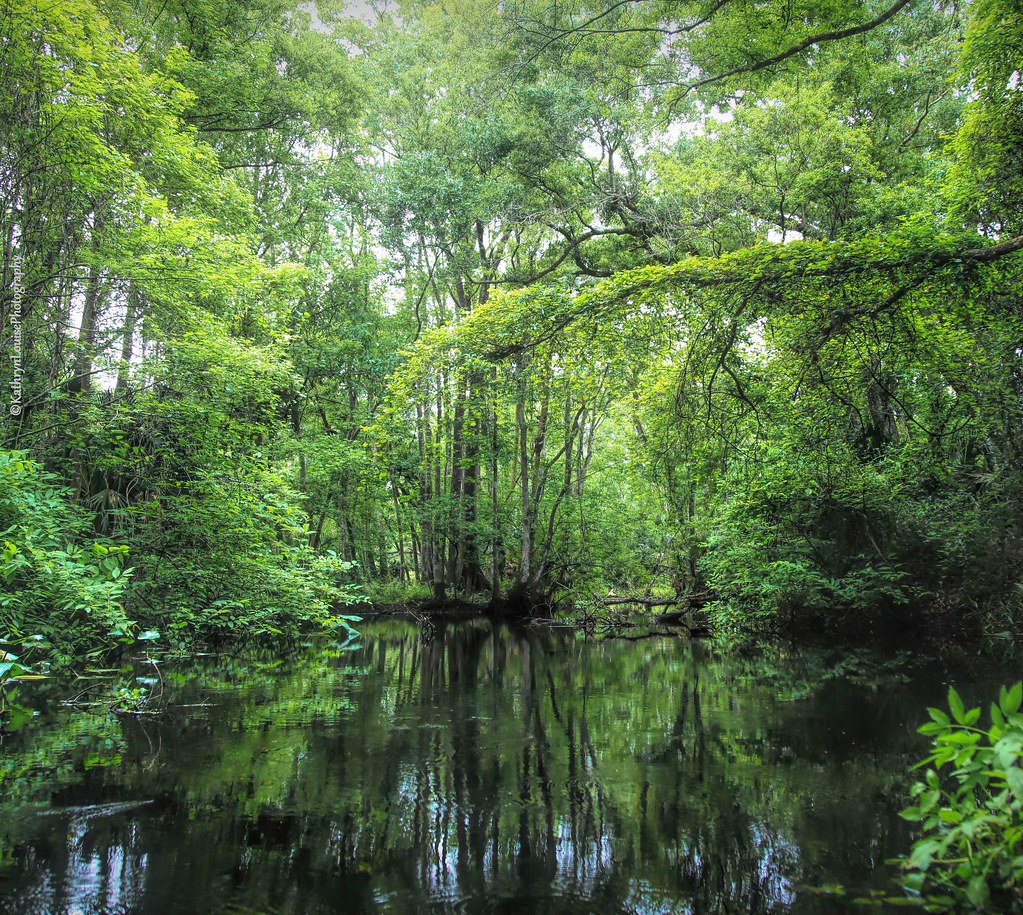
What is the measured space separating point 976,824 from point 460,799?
271cm

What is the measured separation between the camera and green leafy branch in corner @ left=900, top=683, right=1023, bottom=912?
7.18 feet

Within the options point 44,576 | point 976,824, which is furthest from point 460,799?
point 44,576

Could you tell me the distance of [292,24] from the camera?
1708 centimetres

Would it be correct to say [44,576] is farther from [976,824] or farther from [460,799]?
[976,824]

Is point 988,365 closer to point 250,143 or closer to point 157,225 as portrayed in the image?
point 157,225

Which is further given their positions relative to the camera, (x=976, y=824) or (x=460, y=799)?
(x=460, y=799)

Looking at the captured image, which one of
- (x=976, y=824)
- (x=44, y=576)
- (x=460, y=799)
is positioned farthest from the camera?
(x=44, y=576)

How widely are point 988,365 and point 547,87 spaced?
36.2ft

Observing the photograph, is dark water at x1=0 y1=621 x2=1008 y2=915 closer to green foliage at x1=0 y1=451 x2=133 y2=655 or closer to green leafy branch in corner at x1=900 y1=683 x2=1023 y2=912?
green leafy branch in corner at x1=900 y1=683 x2=1023 y2=912

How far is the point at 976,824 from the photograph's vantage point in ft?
7.90

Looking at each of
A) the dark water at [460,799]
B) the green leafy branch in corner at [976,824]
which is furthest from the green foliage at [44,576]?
the green leafy branch in corner at [976,824]

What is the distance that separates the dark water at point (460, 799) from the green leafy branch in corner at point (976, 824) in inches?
12.2

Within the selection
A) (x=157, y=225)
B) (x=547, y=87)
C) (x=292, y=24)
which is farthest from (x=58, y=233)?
(x=292, y=24)

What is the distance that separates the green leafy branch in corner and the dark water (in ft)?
1.02
